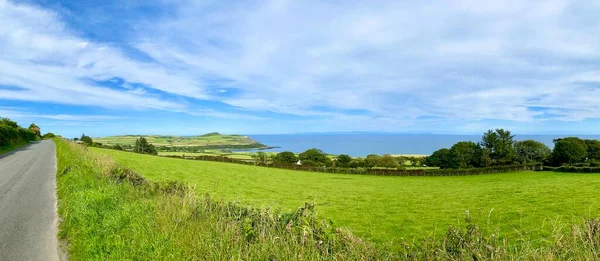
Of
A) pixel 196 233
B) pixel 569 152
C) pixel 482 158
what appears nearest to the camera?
pixel 196 233

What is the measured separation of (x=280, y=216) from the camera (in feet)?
20.4

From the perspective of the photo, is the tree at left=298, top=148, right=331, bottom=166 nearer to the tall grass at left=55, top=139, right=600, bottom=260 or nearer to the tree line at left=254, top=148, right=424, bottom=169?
the tree line at left=254, top=148, right=424, bottom=169

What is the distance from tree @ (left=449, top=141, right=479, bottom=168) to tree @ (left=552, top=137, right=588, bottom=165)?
21797 millimetres

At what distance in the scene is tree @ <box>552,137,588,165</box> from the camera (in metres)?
69.1

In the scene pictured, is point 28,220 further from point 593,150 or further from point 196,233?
point 593,150

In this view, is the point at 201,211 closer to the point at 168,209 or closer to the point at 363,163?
the point at 168,209

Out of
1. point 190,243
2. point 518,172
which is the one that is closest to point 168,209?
point 190,243

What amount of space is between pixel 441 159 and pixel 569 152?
101 feet

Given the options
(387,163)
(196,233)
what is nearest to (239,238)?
(196,233)

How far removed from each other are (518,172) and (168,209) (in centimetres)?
7196

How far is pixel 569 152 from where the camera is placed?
69.4 meters

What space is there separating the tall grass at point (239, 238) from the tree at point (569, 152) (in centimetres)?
8231

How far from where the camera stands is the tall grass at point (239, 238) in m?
4.30

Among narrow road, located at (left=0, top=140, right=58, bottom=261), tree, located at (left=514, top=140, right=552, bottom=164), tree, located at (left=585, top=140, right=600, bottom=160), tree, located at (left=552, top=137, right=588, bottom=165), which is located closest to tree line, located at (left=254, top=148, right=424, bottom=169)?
tree, located at (left=514, top=140, right=552, bottom=164)
